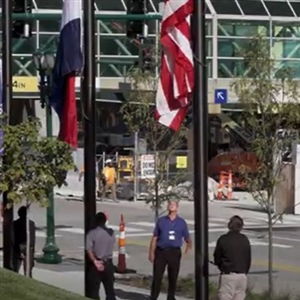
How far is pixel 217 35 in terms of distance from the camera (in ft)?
161

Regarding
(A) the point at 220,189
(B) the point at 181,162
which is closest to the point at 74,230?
(B) the point at 181,162

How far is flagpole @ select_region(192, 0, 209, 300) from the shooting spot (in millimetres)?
12031

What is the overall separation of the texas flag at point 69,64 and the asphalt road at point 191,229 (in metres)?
6.51

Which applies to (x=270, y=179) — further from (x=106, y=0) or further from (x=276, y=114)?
(x=106, y=0)

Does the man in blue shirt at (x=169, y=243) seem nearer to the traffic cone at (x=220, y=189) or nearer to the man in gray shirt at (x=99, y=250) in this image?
the man in gray shirt at (x=99, y=250)

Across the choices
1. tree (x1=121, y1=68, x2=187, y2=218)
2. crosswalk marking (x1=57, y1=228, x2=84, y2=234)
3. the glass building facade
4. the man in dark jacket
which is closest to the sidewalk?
the man in dark jacket

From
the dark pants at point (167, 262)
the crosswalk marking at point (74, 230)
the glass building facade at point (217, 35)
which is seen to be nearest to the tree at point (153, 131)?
the dark pants at point (167, 262)

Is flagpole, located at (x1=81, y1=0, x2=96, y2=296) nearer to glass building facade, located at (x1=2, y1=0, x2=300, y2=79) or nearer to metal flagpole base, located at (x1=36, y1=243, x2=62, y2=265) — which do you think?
metal flagpole base, located at (x1=36, y1=243, x2=62, y2=265)

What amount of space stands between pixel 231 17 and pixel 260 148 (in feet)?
103

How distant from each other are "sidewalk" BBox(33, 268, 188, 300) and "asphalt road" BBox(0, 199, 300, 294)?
2.92 ft

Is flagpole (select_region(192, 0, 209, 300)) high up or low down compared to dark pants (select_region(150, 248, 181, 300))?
up

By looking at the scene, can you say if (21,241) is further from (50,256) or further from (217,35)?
(217,35)

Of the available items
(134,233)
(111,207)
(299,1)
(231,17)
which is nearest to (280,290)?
(134,233)

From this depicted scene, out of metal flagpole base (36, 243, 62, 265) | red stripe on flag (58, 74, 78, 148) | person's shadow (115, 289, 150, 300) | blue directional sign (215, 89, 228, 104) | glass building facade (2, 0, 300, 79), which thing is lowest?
person's shadow (115, 289, 150, 300)
